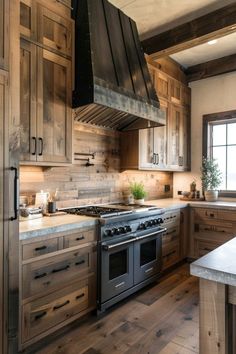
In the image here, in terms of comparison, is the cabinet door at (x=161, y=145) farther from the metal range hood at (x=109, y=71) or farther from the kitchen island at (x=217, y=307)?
the kitchen island at (x=217, y=307)

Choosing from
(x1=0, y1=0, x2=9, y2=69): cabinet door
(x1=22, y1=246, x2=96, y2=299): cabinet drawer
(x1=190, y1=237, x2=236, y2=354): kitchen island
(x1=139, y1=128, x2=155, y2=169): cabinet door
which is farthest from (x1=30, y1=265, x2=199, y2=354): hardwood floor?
(x1=0, y1=0, x2=9, y2=69): cabinet door

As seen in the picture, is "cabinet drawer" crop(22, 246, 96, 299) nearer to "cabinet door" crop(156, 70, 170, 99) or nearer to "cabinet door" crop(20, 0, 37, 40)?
"cabinet door" crop(20, 0, 37, 40)

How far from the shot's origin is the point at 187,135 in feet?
14.8

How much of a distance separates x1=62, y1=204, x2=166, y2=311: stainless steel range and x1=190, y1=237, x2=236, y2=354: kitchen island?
1.43 meters

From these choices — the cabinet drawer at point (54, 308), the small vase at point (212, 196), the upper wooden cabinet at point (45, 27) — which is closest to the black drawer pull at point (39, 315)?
the cabinet drawer at point (54, 308)

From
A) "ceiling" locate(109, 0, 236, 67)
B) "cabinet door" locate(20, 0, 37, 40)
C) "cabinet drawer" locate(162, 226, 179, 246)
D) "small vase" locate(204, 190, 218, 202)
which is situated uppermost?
"ceiling" locate(109, 0, 236, 67)

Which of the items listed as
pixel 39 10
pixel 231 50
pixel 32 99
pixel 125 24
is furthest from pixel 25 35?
pixel 231 50

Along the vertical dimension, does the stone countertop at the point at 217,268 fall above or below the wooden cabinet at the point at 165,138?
below

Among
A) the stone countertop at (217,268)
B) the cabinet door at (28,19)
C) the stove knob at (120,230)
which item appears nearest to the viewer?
the stone countertop at (217,268)

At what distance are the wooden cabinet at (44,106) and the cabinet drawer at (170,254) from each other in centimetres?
185

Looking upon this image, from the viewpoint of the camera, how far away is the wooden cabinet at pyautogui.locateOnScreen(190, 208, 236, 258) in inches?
139

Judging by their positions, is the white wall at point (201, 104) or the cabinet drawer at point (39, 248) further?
the white wall at point (201, 104)

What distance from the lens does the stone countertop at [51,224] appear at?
1.90 meters

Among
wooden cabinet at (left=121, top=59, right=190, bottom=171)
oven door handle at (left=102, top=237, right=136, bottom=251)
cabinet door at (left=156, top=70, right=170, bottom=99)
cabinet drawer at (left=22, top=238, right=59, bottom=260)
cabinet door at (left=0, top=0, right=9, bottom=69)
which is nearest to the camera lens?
cabinet door at (left=0, top=0, right=9, bottom=69)
